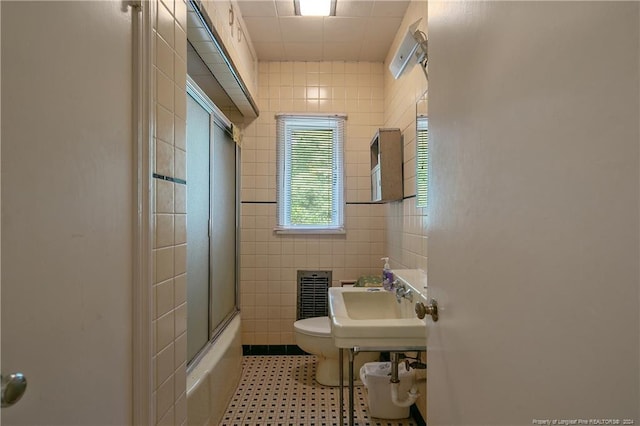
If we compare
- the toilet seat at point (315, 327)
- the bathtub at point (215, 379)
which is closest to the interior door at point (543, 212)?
the bathtub at point (215, 379)

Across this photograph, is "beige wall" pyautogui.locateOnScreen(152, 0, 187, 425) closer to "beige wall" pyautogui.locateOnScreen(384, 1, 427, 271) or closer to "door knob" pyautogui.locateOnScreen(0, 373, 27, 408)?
"door knob" pyautogui.locateOnScreen(0, 373, 27, 408)

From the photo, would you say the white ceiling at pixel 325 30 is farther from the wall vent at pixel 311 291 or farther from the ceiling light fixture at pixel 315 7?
the wall vent at pixel 311 291

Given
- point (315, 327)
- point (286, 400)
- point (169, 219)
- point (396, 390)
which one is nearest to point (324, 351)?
point (315, 327)

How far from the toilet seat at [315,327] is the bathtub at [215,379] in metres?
0.46

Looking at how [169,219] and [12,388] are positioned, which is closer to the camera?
[12,388]

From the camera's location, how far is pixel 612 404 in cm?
43

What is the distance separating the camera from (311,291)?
2873 mm

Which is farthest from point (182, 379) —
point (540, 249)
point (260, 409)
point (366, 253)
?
point (366, 253)

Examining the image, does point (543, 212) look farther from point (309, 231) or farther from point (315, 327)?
point (309, 231)

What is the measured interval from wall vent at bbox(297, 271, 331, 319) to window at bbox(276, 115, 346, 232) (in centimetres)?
39

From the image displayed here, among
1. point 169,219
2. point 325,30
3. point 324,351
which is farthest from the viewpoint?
point 325,30

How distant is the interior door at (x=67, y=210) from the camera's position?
0.57 m

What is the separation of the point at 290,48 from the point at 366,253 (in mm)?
1748

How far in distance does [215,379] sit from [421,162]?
1594mm
